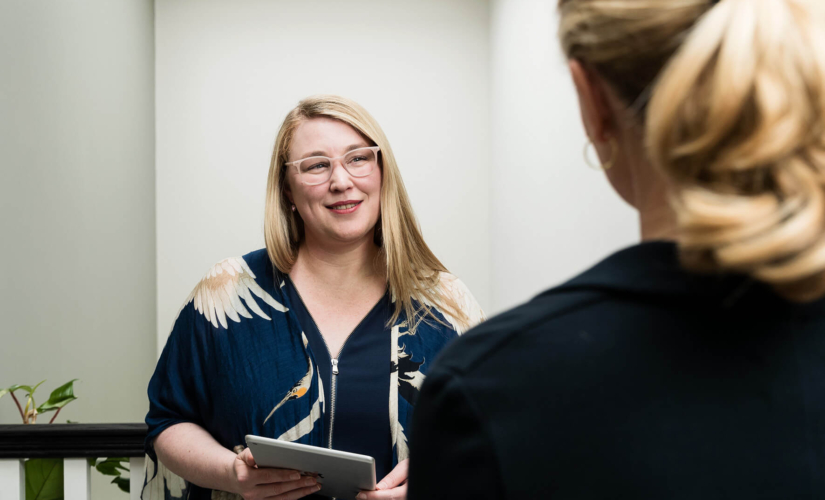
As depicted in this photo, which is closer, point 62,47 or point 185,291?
point 62,47

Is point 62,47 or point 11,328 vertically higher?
point 62,47

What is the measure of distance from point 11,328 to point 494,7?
3.37 metres

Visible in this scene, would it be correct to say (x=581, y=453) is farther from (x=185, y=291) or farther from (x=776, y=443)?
(x=185, y=291)

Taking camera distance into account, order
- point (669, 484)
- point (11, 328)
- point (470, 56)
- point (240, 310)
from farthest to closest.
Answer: point (470, 56), point (11, 328), point (240, 310), point (669, 484)

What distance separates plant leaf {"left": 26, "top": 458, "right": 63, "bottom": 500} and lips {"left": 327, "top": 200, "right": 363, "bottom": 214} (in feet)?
2.85

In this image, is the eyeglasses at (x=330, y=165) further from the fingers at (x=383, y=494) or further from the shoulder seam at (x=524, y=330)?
the shoulder seam at (x=524, y=330)

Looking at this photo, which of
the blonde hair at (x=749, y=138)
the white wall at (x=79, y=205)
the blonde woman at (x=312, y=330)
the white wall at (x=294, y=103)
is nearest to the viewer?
the blonde hair at (x=749, y=138)

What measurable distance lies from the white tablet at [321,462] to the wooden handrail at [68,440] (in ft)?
1.46

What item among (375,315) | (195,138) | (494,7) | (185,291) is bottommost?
Answer: (185,291)

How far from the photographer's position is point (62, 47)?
8.36 ft

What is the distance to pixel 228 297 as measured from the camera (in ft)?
4.62

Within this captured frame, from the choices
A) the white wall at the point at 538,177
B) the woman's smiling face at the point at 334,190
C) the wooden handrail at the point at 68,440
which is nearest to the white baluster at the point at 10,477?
the wooden handrail at the point at 68,440

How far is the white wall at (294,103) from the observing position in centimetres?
407

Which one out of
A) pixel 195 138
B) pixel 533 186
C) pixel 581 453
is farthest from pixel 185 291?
pixel 581 453
